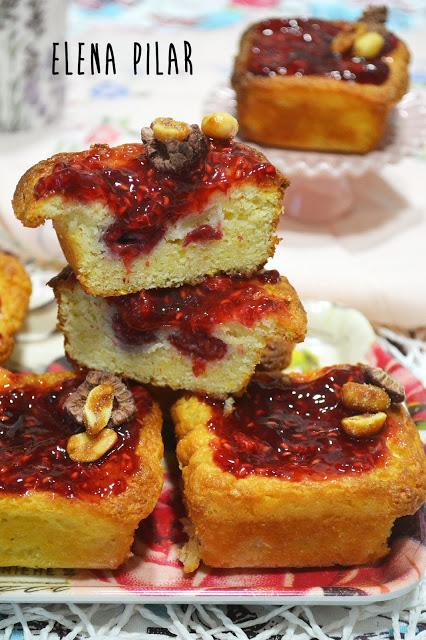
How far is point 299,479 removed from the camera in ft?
6.55

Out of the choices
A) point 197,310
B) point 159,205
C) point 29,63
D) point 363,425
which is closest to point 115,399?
point 197,310

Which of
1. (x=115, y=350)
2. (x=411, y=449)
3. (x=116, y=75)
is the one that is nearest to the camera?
(x=411, y=449)

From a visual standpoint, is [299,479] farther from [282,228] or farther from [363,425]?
[282,228]

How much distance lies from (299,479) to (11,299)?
1208 mm

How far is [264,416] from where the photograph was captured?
2.20 metres

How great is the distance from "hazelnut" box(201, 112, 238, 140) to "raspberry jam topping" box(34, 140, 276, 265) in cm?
5

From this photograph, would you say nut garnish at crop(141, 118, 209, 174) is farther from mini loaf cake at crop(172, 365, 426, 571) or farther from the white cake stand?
the white cake stand

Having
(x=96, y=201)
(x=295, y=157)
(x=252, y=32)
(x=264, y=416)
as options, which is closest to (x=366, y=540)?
(x=264, y=416)

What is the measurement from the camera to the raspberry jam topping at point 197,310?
6.97ft

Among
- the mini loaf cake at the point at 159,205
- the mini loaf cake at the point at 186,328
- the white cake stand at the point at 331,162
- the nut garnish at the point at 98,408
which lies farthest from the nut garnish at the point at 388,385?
the white cake stand at the point at 331,162

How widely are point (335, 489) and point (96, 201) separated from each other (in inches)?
37.0

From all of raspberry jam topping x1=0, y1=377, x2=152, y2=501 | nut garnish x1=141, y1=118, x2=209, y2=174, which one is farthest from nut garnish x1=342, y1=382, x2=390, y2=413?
nut garnish x1=141, y1=118, x2=209, y2=174

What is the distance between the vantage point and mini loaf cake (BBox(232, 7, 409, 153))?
11.0ft

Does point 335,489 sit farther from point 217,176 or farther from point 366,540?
point 217,176
